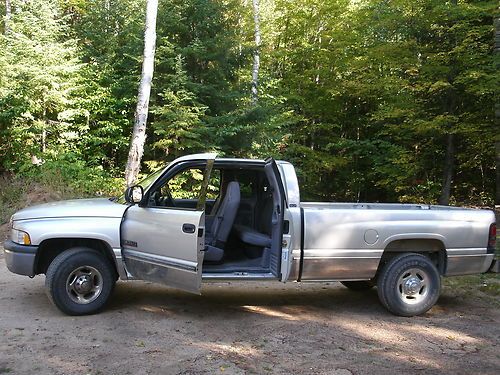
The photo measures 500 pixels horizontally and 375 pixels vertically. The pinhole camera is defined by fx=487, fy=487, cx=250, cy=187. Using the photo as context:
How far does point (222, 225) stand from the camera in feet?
20.0

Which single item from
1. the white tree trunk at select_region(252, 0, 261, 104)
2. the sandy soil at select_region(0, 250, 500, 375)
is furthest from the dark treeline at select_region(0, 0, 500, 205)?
the sandy soil at select_region(0, 250, 500, 375)

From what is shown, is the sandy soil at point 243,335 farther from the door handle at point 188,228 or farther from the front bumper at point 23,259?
the door handle at point 188,228

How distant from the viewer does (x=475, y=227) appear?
20.6 ft

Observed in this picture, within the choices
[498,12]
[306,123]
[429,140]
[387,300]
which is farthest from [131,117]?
[387,300]

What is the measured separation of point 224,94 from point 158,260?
10334 millimetres

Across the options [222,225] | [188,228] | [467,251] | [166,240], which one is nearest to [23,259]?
[166,240]

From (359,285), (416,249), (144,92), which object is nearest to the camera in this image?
(416,249)

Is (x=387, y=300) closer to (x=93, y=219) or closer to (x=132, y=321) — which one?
(x=132, y=321)

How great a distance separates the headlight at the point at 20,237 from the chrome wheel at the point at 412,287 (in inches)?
177

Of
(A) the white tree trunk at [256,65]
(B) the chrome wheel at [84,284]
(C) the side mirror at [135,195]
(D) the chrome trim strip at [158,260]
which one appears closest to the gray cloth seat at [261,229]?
(D) the chrome trim strip at [158,260]

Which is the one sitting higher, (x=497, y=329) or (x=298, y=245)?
(x=298, y=245)

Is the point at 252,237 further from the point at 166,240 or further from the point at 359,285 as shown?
the point at 359,285

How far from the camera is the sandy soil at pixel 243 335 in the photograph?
4438 mm

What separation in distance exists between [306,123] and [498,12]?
10162 mm
